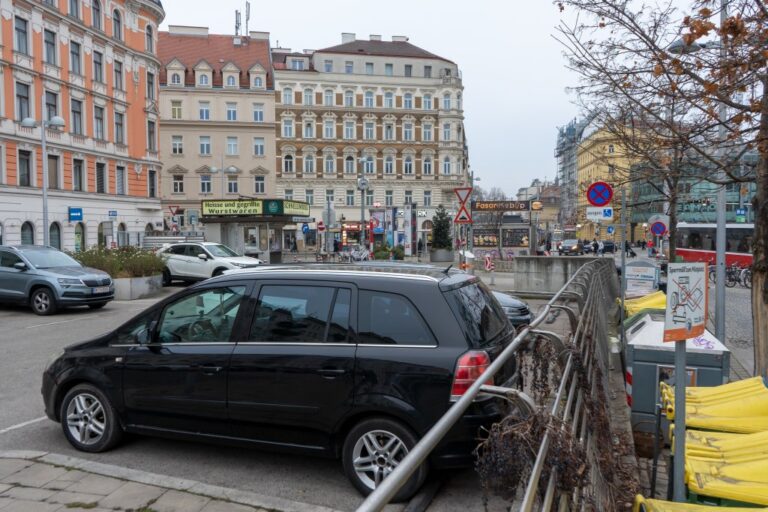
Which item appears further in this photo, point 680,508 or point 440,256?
point 440,256

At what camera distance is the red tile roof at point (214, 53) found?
2574 inches

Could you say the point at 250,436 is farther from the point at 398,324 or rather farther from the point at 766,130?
the point at 766,130

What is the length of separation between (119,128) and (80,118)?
432cm

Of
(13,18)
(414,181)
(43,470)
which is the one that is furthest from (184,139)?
(43,470)

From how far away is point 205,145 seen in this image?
216ft

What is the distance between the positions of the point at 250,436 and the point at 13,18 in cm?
3813

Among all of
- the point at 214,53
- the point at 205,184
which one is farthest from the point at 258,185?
the point at 214,53

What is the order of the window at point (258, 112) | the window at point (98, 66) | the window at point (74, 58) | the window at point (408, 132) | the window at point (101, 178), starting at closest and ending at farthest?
the window at point (74, 58) → the window at point (98, 66) → the window at point (101, 178) → the window at point (258, 112) → the window at point (408, 132)

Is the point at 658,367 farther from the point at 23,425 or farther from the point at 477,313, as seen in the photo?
the point at 23,425

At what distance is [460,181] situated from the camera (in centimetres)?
7362

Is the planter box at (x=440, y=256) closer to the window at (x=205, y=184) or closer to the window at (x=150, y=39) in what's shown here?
the window at (x=150, y=39)

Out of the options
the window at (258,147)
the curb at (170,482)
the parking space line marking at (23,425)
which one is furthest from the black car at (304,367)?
the window at (258,147)

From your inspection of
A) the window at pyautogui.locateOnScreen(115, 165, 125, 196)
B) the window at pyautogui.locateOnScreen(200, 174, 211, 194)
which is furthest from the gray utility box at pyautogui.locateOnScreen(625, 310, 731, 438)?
the window at pyautogui.locateOnScreen(200, 174, 211, 194)

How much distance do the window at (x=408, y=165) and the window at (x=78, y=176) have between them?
40029 millimetres
